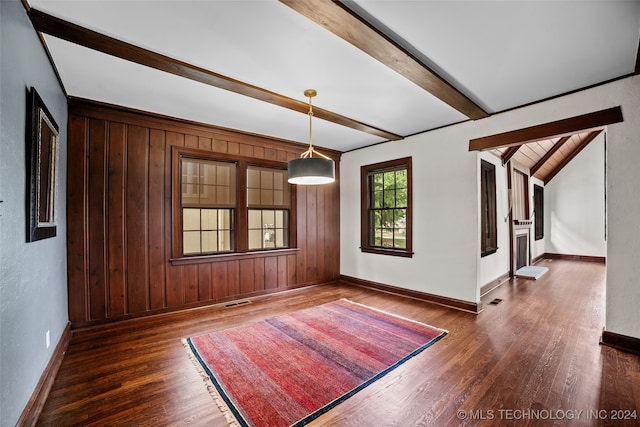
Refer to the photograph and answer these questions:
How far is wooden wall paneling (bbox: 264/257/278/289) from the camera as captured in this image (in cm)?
470

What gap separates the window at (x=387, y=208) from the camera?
4750mm

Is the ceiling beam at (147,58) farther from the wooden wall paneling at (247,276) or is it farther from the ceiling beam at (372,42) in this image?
the wooden wall paneling at (247,276)

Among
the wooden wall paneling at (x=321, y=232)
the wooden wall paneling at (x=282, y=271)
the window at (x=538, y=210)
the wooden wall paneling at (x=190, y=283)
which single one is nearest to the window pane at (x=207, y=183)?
the wooden wall paneling at (x=190, y=283)

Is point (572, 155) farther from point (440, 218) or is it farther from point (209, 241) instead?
point (209, 241)

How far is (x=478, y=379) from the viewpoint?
2236 millimetres

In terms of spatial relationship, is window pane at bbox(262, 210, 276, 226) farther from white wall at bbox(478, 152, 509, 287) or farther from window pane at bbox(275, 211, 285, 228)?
white wall at bbox(478, 152, 509, 287)

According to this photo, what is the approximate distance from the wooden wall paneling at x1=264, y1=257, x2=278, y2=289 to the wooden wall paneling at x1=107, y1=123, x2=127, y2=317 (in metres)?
1.95

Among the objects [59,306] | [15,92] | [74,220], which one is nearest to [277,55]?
[15,92]

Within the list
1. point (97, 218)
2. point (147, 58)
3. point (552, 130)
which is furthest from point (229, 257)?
point (552, 130)

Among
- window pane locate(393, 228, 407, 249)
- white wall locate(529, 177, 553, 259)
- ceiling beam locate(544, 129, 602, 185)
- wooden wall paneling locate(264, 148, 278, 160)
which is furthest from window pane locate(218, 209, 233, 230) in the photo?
ceiling beam locate(544, 129, 602, 185)

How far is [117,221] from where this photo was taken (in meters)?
3.45

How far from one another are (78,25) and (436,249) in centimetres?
459

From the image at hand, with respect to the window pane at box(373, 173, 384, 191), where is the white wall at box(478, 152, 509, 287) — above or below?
below

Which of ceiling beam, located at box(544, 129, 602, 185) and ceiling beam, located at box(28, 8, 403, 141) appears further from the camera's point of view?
ceiling beam, located at box(544, 129, 602, 185)
